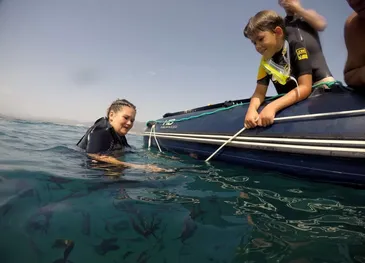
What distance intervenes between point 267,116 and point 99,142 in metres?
2.35

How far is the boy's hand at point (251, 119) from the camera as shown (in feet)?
10.5

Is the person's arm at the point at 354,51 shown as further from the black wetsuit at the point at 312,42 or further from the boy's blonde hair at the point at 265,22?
the boy's blonde hair at the point at 265,22

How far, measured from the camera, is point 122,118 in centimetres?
391

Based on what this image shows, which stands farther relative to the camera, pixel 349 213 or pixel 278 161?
pixel 278 161

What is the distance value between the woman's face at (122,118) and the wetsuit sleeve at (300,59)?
2501mm

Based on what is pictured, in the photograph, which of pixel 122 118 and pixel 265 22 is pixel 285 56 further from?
pixel 122 118

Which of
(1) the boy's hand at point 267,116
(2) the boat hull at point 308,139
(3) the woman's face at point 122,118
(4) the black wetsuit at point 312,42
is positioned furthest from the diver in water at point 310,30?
(3) the woman's face at point 122,118

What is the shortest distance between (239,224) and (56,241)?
1.12 metres

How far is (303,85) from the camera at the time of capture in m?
2.95

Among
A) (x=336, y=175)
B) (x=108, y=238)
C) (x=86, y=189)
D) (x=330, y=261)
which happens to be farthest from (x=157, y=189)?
(x=336, y=175)

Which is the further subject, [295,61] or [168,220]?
[295,61]

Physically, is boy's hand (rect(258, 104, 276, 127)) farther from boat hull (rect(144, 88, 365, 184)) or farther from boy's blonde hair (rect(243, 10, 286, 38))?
boy's blonde hair (rect(243, 10, 286, 38))

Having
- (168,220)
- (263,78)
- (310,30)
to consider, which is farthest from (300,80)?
(168,220)

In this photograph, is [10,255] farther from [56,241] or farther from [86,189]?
[86,189]
